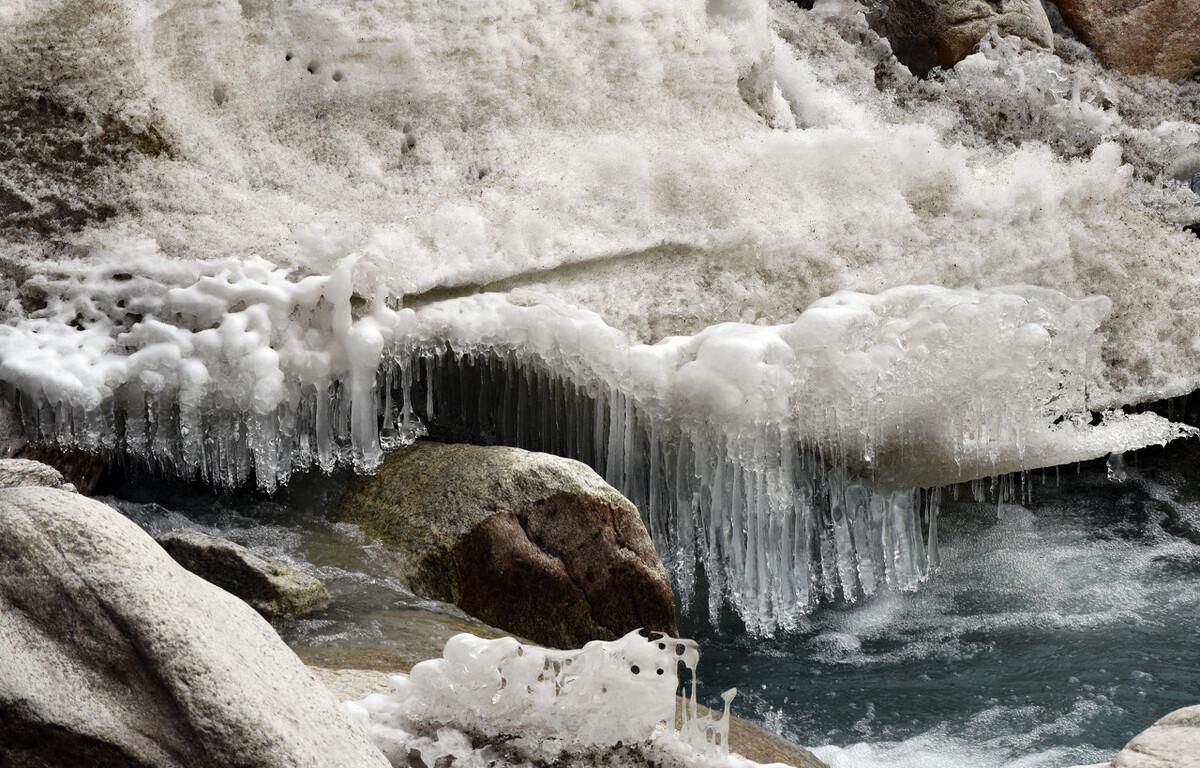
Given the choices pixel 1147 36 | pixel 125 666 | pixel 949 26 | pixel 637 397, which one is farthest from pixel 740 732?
pixel 1147 36

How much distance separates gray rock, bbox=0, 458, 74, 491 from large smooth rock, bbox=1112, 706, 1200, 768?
8.44ft

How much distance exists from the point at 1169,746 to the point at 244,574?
8.91 ft

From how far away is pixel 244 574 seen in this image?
183 inches

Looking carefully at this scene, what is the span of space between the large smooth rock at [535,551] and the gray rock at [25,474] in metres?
1.53

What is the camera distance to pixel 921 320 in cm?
625

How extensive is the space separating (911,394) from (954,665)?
42.3 inches

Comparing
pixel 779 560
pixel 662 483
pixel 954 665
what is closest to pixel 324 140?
pixel 662 483

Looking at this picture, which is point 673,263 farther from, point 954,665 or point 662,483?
point 954,665

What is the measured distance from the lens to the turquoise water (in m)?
5.39

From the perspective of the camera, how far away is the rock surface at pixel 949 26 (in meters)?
8.72

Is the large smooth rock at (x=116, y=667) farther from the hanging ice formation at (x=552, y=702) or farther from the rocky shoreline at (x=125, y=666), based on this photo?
the hanging ice formation at (x=552, y=702)

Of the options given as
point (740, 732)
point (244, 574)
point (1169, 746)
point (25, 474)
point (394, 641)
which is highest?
point (25, 474)

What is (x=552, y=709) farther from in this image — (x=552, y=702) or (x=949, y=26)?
(x=949, y=26)

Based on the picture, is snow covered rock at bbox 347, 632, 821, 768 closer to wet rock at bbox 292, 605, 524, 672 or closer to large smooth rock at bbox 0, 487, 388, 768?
large smooth rock at bbox 0, 487, 388, 768
